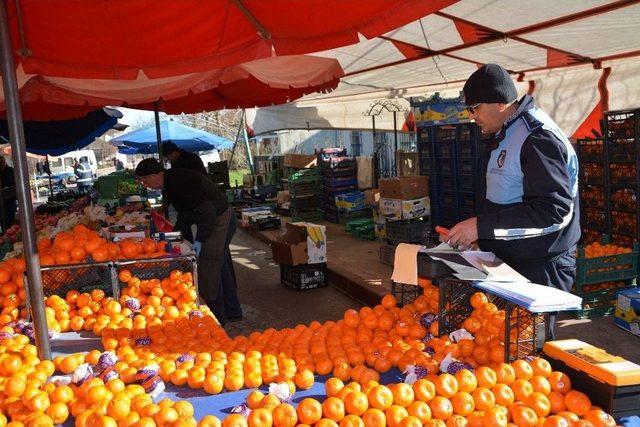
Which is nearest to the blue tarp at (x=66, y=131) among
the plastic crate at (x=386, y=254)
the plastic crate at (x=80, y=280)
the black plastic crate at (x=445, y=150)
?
the plastic crate at (x=386, y=254)

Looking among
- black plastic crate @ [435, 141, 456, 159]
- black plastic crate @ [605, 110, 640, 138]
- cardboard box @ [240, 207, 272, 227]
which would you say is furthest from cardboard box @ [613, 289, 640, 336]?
cardboard box @ [240, 207, 272, 227]

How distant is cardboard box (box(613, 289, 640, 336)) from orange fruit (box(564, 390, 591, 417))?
3.56m

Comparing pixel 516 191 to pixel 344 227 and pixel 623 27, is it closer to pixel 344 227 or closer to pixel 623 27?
pixel 623 27

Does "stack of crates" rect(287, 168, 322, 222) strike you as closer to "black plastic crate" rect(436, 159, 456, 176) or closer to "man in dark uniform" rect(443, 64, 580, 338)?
"black plastic crate" rect(436, 159, 456, 176)

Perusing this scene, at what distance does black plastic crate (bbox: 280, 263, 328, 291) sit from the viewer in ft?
24.6

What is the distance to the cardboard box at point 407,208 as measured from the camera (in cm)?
842

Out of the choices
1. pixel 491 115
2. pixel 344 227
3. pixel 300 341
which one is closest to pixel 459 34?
pixel 491 115

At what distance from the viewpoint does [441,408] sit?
2.01 metres

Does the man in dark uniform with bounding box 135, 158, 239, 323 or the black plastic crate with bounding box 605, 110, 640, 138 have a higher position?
the black plastic crate with bounding box 605, 110, 640, 138

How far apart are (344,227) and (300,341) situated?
877 centimetres

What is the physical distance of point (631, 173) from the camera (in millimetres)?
5844

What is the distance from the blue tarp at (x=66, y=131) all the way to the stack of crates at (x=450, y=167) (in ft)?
21.5

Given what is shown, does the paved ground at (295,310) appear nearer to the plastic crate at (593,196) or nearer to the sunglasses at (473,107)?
the plastic crate at (593,196)

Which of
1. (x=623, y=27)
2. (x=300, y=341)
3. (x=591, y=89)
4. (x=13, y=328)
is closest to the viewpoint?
(x=300, y=341)
